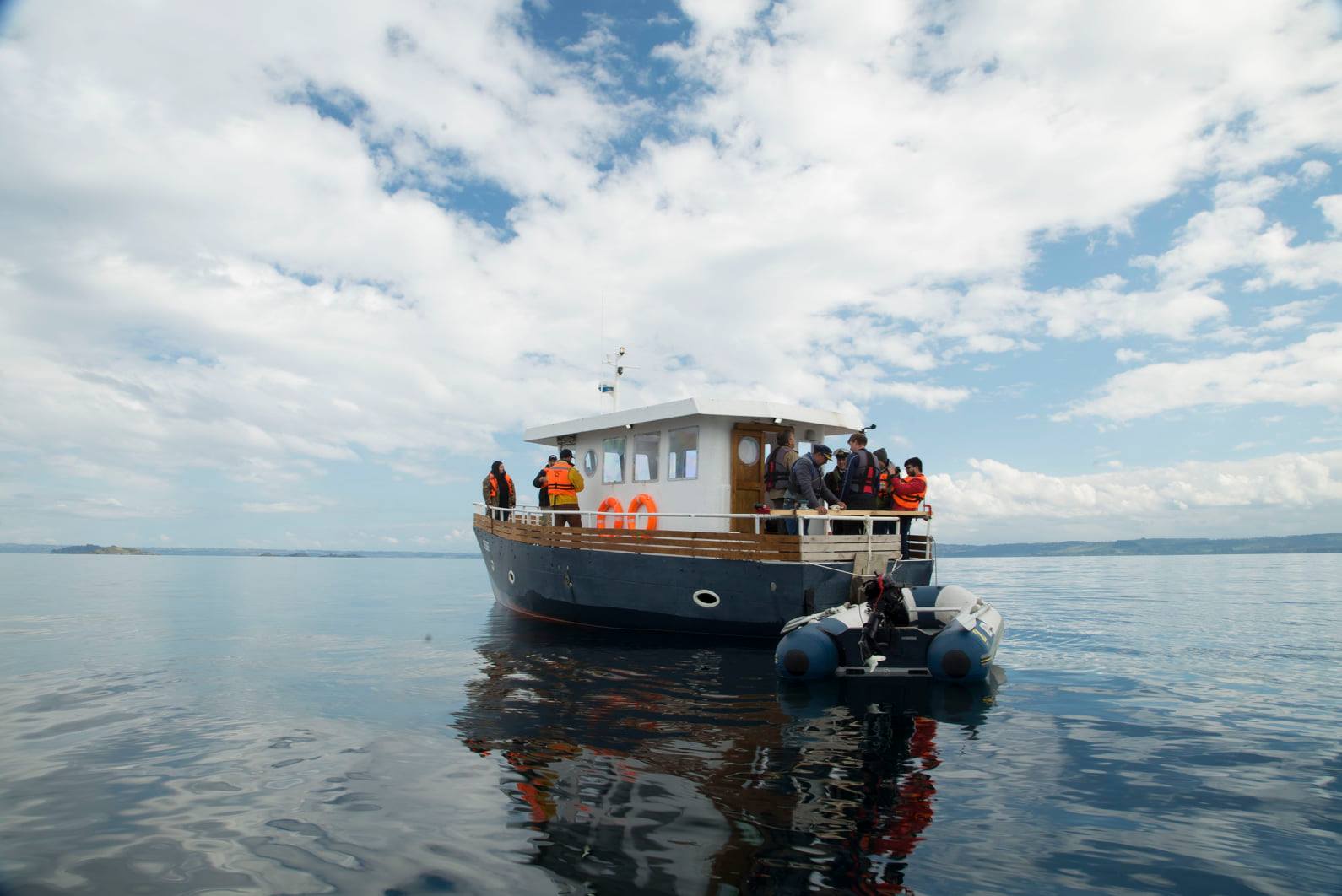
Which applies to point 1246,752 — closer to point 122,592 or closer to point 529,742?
point 529,742

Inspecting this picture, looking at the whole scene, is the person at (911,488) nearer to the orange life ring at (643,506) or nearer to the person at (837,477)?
the person at (837,477)

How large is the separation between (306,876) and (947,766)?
490 cm

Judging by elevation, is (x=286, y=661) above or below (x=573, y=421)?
below

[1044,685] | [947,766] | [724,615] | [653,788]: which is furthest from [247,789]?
[1044,685]

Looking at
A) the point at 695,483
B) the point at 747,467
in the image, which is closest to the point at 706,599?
the point at 695,483

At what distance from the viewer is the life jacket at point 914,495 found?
13.3 meters

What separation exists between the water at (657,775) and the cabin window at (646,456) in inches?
143

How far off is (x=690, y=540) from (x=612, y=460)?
14.7ft

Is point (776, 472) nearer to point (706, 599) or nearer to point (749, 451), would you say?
point (749, 451)

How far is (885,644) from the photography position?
998 centimetres

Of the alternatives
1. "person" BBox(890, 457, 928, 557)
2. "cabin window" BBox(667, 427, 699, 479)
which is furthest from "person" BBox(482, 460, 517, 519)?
"person" BBox(890, 457, 928, 557)

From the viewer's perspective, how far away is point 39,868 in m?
4.50

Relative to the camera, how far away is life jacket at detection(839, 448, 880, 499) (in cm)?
1294

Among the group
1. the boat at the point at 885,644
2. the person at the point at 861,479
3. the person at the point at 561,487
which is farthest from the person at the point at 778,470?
the person at the point at 561,487
